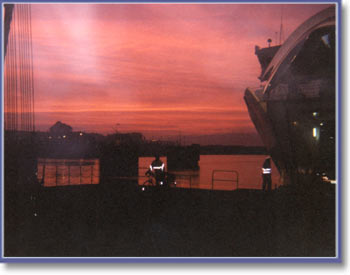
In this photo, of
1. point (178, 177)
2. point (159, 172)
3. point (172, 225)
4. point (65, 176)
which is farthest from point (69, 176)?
point (65, 176)

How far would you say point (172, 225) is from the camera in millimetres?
9070

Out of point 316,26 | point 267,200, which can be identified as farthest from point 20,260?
point 316,26

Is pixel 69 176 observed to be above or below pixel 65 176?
above

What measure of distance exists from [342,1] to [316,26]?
10564 mm

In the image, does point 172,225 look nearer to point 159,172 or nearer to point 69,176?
point 159,172

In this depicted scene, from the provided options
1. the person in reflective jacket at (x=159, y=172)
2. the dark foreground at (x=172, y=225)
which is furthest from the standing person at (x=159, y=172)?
the dark foreground at (x=172, y=225)

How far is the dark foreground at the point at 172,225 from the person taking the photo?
716 cm

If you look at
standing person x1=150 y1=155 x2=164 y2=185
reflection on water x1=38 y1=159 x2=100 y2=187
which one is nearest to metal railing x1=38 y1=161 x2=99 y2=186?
reflection on water x1=38 y1=159 x2=100 y2=187

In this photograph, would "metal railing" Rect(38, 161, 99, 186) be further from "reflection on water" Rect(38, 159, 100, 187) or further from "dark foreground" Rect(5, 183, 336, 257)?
"dark foreground" Rect(5, 183, 336, 257)

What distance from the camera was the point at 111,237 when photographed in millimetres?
8047

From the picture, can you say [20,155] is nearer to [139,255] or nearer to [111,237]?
[111,237]

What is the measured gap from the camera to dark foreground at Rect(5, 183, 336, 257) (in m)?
7.16

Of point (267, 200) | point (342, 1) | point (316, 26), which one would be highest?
point (316, 26)

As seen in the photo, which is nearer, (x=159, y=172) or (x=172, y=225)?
(x=172, y=225)
